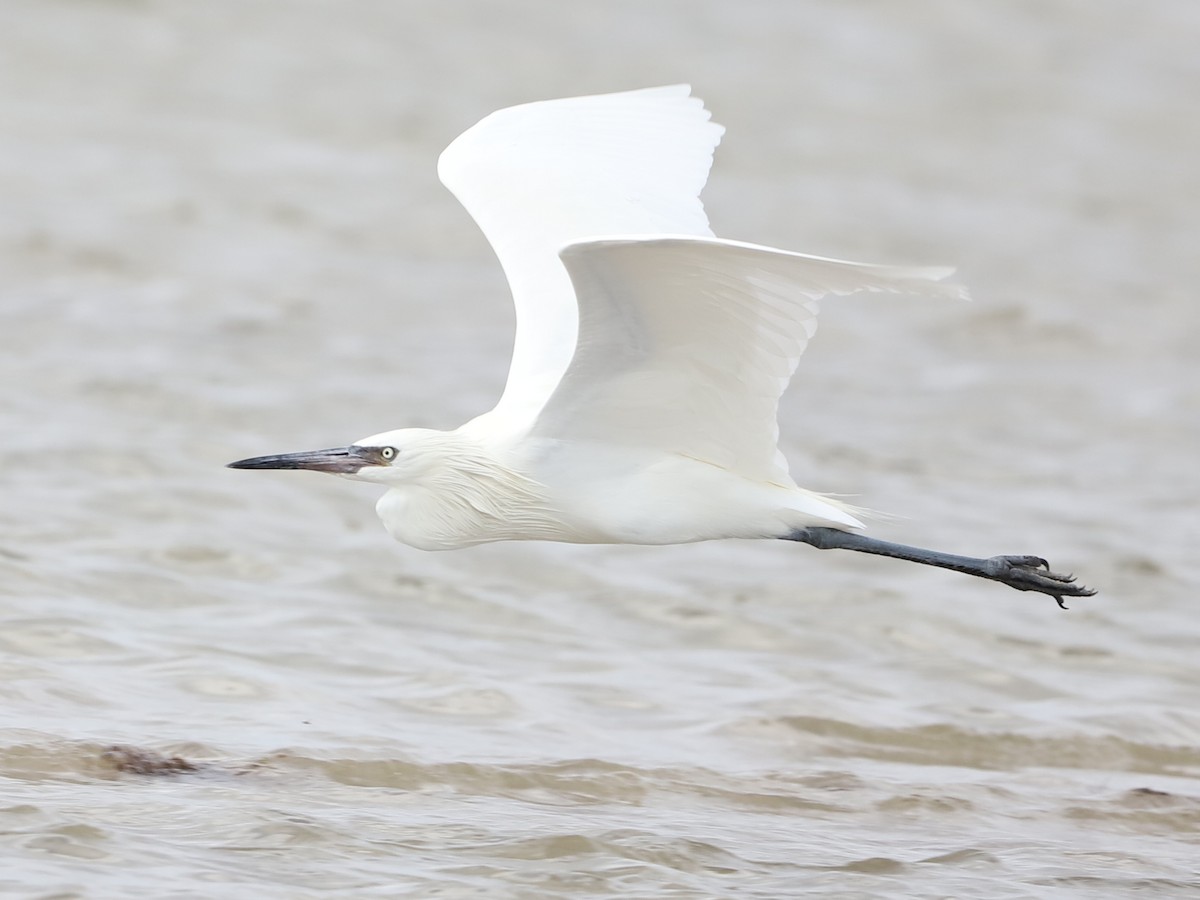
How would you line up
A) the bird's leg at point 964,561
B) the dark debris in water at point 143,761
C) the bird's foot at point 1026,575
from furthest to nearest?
the bird's foot at point 1026,575
the bird's leg at point 964,561
the dark debris in water at point 143,761

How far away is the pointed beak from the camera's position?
6.27 meters

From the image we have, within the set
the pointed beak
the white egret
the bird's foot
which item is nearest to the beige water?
the bird's foot

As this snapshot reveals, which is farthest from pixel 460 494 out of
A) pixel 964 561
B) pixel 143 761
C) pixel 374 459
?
pixel 964 561

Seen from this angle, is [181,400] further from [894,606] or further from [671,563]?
[894,606]

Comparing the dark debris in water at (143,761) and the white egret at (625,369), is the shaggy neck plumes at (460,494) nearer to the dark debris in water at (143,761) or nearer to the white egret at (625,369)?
the white egret at (625,369)

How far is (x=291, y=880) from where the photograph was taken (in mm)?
5453

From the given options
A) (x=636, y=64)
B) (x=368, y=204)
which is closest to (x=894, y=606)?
(x=368, y=204)

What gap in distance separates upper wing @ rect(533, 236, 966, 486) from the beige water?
760 millimetres

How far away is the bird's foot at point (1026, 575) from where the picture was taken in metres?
6.88

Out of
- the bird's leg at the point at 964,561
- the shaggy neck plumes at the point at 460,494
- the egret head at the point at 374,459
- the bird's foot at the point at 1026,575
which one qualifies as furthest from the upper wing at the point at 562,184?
the bird's foot at the point at 1026,575

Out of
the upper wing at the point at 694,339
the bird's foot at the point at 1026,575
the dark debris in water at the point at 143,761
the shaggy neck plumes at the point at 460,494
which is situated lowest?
the dark debris in water at the point at 143,761

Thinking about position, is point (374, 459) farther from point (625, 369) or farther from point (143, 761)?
point (143, 761)

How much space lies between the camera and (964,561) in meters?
A: 6.83

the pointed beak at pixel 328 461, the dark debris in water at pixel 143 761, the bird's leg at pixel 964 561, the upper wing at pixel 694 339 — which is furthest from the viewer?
the bird's leg at pixel 964 561
